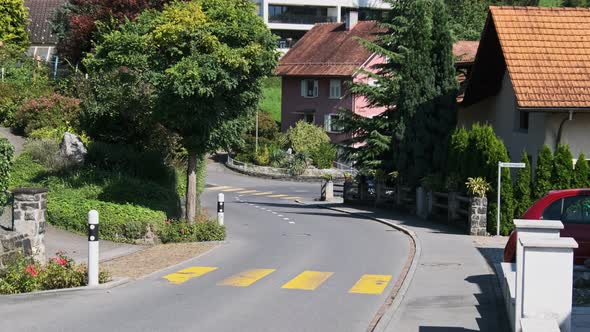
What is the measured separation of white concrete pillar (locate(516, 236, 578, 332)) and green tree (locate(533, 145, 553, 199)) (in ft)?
51.1

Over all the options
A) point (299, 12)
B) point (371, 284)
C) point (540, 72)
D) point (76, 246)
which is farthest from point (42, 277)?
point (299, 12)

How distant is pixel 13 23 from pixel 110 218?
41.0 m

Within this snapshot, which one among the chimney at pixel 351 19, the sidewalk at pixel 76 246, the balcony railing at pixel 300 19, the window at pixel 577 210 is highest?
the balcony railing at pixel 300 19

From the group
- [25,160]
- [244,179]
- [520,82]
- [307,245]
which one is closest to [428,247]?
[307,245]

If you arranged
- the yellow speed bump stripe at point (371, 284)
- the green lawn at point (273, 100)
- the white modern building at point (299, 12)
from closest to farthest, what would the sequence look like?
1. the yellow speed bump stripe at point (371, 284)
2. the green lawn at point (273, 100)
3. the white modern building at point (299, 12)

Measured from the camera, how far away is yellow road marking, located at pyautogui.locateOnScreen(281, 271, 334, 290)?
56.2ft

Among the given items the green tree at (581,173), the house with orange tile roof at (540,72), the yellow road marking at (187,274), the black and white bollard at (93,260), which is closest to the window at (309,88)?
the house with orange tile roof at (540,72)

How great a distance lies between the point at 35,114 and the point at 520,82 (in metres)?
20.4

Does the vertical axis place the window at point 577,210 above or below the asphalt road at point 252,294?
above

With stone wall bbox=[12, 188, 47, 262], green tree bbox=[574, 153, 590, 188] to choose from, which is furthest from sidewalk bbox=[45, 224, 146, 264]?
green tree bbox=[574, 153, 590, 188]

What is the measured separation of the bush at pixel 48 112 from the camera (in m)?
36.8

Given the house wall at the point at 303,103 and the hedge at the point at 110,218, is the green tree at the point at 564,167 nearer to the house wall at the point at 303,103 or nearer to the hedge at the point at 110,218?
the hedge at the point at 110,218

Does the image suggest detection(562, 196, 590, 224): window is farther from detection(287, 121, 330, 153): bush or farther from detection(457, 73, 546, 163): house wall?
detection(287, 121, 330, 153): bush

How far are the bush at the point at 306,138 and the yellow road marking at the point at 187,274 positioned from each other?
46280 millimetres
